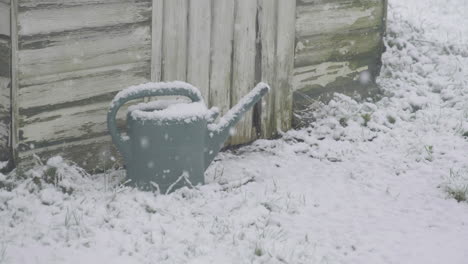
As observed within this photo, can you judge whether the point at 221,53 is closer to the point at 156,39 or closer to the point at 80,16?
the point at 156,39

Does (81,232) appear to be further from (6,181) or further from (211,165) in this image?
(211,165)

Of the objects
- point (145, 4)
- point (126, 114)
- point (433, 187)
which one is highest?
point (145, 4)

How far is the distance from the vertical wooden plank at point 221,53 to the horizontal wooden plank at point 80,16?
597mm

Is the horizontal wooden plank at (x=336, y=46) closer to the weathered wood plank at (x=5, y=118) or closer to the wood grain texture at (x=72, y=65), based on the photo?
the wood grain texture at (x=72, y=65)

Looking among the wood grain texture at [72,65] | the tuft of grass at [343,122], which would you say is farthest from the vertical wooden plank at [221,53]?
the tuft of grass at [343,122]

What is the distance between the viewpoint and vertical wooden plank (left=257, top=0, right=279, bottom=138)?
5953 mm

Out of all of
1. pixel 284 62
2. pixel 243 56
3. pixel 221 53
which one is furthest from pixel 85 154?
pixel 284 62

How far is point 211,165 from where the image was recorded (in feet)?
18.4

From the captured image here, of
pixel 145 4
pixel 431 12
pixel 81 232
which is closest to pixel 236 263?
pixel 81 232

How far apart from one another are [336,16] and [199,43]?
153 cm

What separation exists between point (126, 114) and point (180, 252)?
1454mm

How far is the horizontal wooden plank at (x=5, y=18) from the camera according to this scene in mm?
4723

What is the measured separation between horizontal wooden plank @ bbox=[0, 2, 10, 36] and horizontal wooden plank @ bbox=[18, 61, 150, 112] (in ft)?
1.05

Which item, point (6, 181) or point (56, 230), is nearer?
point (56, 230)
